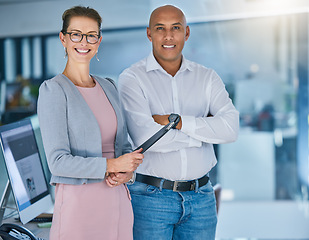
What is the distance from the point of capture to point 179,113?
6.82 feet

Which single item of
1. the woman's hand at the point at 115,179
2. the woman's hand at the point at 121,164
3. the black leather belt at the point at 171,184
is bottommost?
the black leather belt at the point at 171,184

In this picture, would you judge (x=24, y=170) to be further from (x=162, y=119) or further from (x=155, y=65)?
(x=155, y=65)

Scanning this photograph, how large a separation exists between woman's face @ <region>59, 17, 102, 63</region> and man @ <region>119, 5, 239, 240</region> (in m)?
0.49

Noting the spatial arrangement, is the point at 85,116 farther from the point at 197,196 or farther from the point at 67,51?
the point at 197,196

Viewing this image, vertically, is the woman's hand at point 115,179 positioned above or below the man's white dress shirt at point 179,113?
below

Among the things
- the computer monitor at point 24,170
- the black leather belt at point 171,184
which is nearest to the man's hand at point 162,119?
the black leather belt at point 171,184

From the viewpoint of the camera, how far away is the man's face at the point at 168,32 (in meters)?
A: 2.05

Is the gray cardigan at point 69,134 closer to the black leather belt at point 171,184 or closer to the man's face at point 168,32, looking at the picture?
the black leather belt at point 171,184

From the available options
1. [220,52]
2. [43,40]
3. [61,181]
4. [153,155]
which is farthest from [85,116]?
[43,40]

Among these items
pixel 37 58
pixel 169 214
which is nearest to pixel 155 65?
pixel 169 214

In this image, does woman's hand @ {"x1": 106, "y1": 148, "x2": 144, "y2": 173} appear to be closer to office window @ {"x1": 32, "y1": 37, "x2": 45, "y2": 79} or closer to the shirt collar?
Result: the shirt collar

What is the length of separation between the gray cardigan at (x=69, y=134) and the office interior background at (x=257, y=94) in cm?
358

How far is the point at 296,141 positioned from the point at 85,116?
4066mm

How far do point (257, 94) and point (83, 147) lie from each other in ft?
12.8
